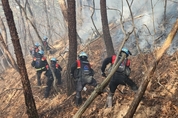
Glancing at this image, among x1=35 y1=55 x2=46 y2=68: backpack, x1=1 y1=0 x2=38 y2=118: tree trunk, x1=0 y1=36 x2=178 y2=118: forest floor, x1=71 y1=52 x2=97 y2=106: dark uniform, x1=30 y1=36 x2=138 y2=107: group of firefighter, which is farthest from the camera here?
x1=35 y1=55 x2=46 y2=68: backpack

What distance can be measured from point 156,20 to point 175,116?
6894 mm

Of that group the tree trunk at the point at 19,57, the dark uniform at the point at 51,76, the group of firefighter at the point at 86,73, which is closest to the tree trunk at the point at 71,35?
the group of firefighter at the point at 86,73

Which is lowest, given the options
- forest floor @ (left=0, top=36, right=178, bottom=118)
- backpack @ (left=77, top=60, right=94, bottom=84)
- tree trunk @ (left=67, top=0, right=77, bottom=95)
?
forest floor @ (left=0, top=36, right=178, bottom=118)

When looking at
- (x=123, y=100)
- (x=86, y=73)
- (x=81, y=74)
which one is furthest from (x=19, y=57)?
(x=123, y=100)

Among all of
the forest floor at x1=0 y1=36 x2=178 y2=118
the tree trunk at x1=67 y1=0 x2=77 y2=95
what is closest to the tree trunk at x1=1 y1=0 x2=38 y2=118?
the forest floor at x1=0 y1=36 x2=178 y2=118

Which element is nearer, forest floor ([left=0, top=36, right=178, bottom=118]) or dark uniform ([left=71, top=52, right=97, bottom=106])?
forest floor ([left=0, top=36, right=178, bottom=118])

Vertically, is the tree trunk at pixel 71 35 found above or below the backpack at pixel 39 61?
above

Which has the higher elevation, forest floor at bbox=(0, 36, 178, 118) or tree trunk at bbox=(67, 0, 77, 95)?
tree trunk at bbox=(67, 0, 77, 95)

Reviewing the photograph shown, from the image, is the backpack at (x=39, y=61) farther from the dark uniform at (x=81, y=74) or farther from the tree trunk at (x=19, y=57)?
the tree trunk at (x=19, y=57)

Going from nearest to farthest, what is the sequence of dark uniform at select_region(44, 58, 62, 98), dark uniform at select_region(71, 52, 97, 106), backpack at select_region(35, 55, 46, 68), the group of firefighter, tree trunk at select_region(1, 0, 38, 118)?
1. tree trunk at select_region(1, 0, 38, 118)
2. the group of firefighter
3. dark uniform at select_region(71, 52, 97, 106)
4. dark uniform at select_region(44, 58, 62, 98)
5. backpack at select_region(35, 55, 46, 68)

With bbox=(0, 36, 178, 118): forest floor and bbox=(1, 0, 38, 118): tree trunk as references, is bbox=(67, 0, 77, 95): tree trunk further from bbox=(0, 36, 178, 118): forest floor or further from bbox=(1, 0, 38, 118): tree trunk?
bbox=(1, 0, 38, 118): tree trunk

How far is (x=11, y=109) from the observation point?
10.8 m

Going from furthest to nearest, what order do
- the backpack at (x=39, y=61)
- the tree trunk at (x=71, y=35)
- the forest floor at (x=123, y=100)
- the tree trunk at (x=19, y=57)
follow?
the backpack at (x=39, y=61)
the tree trunk at (x=71, y=35)
the tree trunk at (x=19, y=57)
the forest floor at (x=123, y=100)

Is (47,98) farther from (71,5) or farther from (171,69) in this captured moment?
(171,69)
